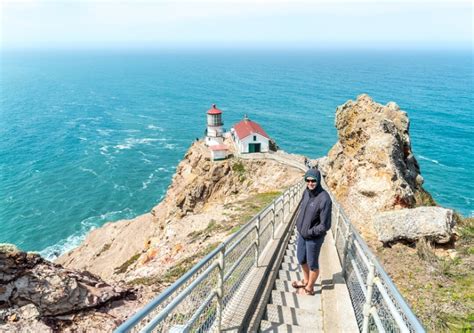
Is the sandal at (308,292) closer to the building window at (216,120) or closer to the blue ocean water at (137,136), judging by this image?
the blue ocean water at (137,136)

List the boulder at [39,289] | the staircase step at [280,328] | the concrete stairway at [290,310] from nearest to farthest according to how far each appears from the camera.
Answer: the staircase step at [280,328] < the concrete stairway at [290,310] < the boulder at [39,289]

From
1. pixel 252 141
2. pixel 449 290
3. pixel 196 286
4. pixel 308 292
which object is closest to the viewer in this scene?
pixel 196 286

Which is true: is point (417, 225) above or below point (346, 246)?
below

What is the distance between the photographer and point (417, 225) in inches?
383

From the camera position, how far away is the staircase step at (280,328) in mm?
5729

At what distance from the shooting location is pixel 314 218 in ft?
21.5

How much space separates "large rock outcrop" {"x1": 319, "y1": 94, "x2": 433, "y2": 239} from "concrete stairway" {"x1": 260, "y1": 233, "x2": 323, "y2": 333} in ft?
18.0

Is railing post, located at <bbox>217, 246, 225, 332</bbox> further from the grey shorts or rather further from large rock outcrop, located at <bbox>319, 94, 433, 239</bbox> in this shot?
large rock outcrop, located at <bbox>319, 94, 433, 239</bbox>

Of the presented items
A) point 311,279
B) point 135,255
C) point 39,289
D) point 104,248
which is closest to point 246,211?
point 135,255

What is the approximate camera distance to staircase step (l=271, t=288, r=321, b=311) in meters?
6.70

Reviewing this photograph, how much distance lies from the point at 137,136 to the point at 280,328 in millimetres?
73760

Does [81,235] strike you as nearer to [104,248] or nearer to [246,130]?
[104,248]

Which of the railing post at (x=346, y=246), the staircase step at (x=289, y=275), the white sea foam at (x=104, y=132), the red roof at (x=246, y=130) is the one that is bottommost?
the white sea foam at (x=104, y=132)

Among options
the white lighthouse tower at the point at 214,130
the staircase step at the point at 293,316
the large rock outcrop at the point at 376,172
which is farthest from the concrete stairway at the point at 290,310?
the white lighthouse tower at the point at 214,130
